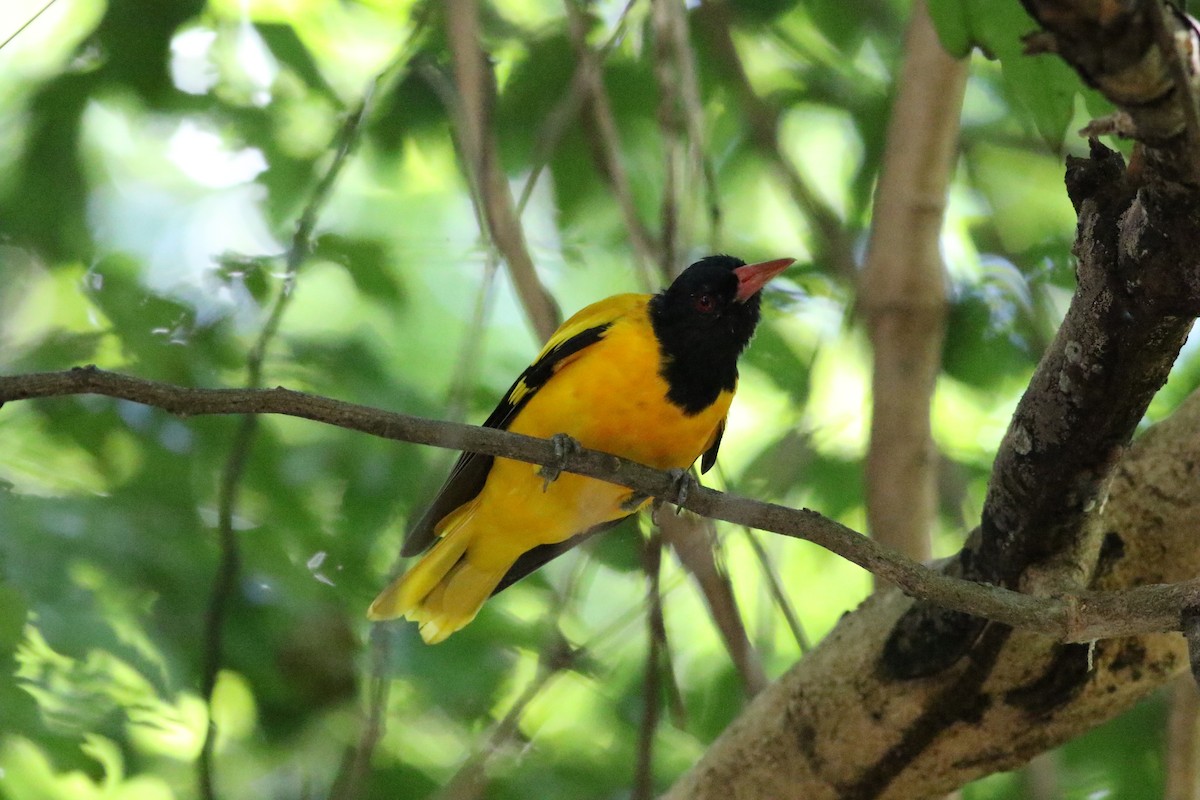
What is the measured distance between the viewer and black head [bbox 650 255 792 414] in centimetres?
301

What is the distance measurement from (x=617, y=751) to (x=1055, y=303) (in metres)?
1.92

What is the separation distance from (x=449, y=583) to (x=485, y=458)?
431 millimetres

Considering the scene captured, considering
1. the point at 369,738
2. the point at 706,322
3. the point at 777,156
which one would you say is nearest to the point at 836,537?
the point at 369,738

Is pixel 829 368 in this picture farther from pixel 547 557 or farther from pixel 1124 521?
pixel 1124 521

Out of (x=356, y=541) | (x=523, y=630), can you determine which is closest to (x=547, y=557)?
(x=523, y=630)

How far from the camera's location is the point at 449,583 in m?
3.31

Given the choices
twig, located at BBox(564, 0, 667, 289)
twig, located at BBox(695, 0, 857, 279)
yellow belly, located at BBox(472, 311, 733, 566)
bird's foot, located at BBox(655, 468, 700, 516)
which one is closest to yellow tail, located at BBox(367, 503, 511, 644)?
yellow belly, located at BBox(472, 311, 733, 566)

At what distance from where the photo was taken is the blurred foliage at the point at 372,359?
3.07 m

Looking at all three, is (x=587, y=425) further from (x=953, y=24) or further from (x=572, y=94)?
(x=953, y=24)

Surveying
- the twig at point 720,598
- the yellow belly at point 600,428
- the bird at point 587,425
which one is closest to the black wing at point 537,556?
the bird at point 587,425

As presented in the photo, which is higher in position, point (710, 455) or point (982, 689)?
→ point (710, 455)

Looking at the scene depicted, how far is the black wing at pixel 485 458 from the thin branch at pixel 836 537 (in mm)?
1095

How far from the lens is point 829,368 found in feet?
14.0

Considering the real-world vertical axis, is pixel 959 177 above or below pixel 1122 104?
above
